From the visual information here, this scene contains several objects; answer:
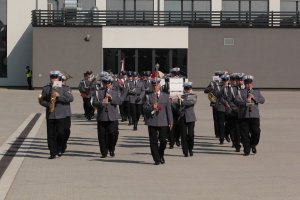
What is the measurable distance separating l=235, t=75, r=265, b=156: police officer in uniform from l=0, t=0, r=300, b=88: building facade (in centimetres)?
2886

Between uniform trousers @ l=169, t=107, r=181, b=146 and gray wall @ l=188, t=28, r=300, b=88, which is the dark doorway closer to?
gray wall @ l=188, t=28, r=300, b=88

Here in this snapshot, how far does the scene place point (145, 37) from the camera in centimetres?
4503

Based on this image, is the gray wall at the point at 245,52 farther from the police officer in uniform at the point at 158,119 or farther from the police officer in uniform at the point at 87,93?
the police officer in uniform at the point at 158,119

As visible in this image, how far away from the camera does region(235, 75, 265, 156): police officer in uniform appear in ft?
52.4

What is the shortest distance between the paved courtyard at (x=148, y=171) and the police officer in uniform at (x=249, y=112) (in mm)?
381

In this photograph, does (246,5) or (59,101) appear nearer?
(59,101)

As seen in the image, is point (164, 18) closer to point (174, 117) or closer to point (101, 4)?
point (101, 4)

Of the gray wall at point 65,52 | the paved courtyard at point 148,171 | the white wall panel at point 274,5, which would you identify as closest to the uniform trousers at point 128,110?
the paved courtyard at point 148,171

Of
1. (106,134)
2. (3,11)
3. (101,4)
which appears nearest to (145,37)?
(101,4)

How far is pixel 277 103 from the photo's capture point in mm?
34469

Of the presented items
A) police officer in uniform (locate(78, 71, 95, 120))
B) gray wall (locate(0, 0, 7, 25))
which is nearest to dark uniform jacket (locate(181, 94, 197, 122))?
police officer in uniform (locate(78, 71, 95, 120))

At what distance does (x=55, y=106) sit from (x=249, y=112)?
4197 mm

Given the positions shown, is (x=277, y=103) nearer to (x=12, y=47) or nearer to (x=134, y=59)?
(x=134, y=59)

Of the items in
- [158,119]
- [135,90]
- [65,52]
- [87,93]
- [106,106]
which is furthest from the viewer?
[65,52]
